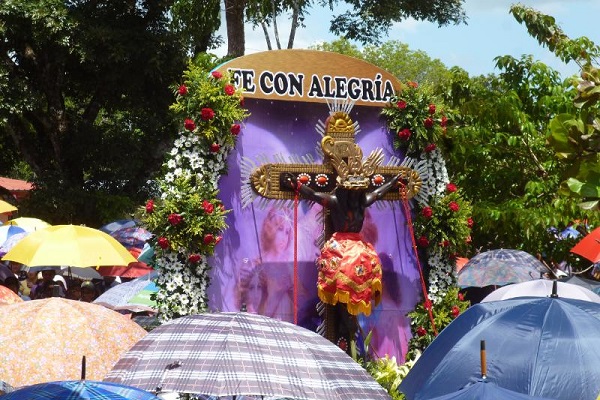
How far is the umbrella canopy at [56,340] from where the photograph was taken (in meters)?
7.55

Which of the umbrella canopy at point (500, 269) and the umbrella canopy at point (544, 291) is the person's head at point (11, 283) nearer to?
the umbrella canopy at point (544, 291)

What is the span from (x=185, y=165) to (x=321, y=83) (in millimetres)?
2003

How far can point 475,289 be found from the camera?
1642 centimetres

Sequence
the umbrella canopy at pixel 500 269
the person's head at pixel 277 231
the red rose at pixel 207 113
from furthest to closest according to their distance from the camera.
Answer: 1. the umbrella canopy at pixel 500 269
2. the person's head at pixel 277 231
3. the red rose at pixel 207 113

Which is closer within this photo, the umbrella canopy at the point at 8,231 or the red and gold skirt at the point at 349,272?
the red and gold skirt at the point at 349,272

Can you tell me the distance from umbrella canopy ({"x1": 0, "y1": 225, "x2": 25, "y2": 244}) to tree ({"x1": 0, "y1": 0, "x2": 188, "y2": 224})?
5.89 metres

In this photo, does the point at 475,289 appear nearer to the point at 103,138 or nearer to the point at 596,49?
the point at 596,49

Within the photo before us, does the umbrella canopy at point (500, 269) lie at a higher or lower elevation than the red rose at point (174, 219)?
lower

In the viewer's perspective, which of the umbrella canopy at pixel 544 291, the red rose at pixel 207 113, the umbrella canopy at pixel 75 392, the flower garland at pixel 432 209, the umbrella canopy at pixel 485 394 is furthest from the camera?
the flower garland at pixel 432 209

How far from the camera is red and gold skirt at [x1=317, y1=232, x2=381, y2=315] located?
1256 centimetres

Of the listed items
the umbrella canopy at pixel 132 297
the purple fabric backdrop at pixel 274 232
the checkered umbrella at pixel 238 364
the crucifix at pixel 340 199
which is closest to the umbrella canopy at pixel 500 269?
the purple fabric backdrop at pixel 274 232

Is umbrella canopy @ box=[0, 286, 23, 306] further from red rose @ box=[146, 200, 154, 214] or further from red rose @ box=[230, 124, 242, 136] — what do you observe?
red rose @ box=[230, 124, 242, 136]

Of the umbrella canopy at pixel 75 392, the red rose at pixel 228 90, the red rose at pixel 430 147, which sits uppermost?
the red rose at pixel 228 90

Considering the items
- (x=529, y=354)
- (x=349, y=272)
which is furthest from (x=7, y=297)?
(x=529, y=354)
